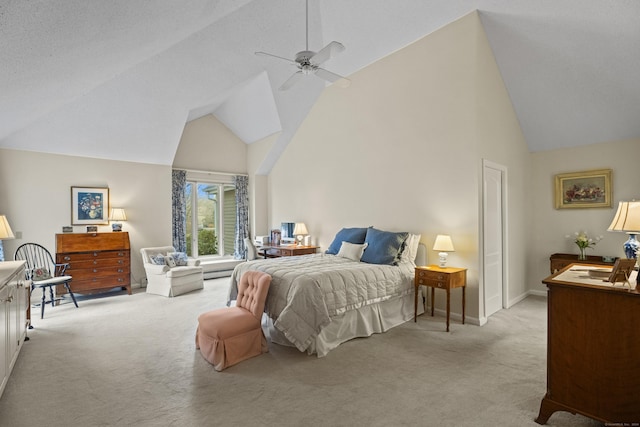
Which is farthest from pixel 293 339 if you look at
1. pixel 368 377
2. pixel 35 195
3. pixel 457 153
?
pixel 35 195

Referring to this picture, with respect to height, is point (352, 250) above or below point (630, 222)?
below

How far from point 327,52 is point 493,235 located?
3338 mm

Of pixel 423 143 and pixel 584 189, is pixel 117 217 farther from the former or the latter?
pixel 584 189

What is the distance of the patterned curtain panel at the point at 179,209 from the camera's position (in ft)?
23.0

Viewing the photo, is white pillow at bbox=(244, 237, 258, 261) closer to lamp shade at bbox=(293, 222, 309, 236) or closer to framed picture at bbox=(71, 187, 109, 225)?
lamp shade at bbox=(293, 222, 309, 236)

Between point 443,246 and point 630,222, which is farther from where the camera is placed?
point 443,246

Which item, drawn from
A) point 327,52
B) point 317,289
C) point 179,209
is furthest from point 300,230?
point 327,52

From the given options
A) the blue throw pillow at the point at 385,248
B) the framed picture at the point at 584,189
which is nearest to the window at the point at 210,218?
the blue throw pillow at the point at 385,248

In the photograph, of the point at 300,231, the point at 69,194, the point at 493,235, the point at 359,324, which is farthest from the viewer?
the point at 300,231

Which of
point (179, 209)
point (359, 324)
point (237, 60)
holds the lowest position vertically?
point (359, 324)

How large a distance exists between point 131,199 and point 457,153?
6.03 meters

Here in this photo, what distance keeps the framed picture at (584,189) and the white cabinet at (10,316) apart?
7.04 metres

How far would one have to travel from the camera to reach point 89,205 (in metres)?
5.87

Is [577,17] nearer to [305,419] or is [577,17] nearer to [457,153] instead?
[457,153]
